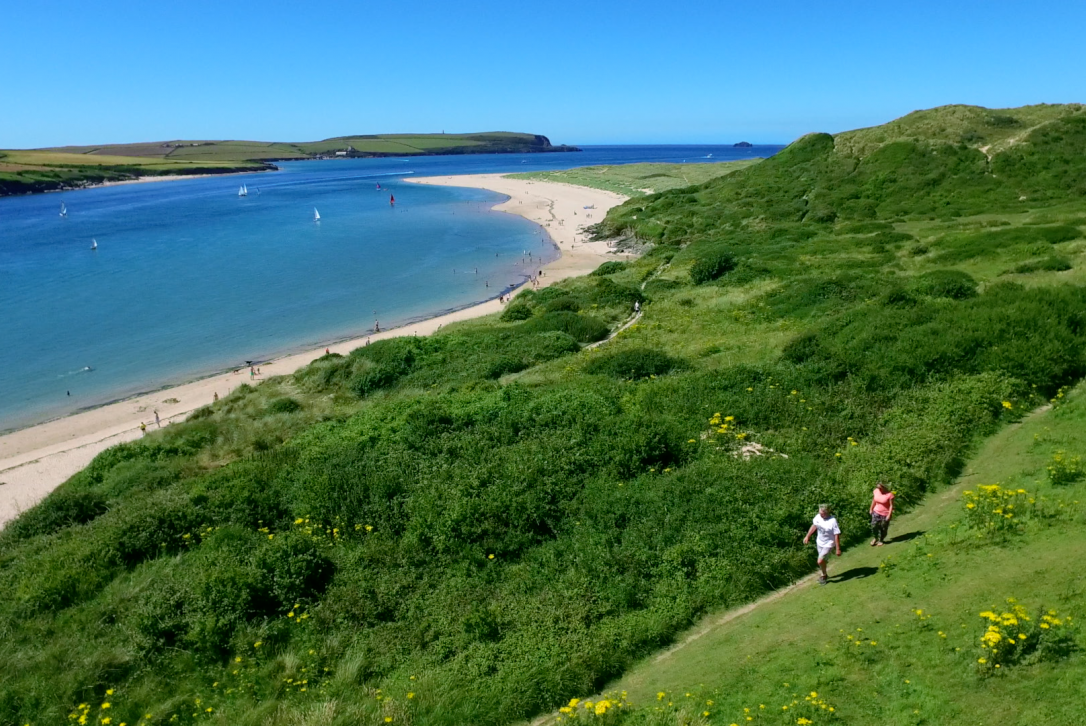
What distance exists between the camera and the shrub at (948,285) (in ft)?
89.1

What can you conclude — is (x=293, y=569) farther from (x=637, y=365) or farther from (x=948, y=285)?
(x=948, y=285)

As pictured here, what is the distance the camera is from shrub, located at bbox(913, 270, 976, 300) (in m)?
27.2

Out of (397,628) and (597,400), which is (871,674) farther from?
(597,400)

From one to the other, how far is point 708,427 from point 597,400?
3.57m

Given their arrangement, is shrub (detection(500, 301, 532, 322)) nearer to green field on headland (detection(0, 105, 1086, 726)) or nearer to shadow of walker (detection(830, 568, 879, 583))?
green field on headland (detection(0, 105, 1086, 726))

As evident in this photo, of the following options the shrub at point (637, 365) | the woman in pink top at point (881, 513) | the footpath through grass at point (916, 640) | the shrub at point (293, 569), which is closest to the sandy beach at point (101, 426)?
the shrub at point (293, 569)

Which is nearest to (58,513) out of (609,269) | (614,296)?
(614,296)

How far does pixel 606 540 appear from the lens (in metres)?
14.5

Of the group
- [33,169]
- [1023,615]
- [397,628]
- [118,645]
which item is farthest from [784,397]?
[33,169]

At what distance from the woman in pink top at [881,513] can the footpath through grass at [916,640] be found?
271mm

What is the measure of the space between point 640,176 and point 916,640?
146885 mm

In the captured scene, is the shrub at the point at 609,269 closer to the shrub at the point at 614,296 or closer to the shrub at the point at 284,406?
the shrub at the point at 614,296

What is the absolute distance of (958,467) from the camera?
15.8 m

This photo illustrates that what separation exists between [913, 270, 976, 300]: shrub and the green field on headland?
18 centimetres
